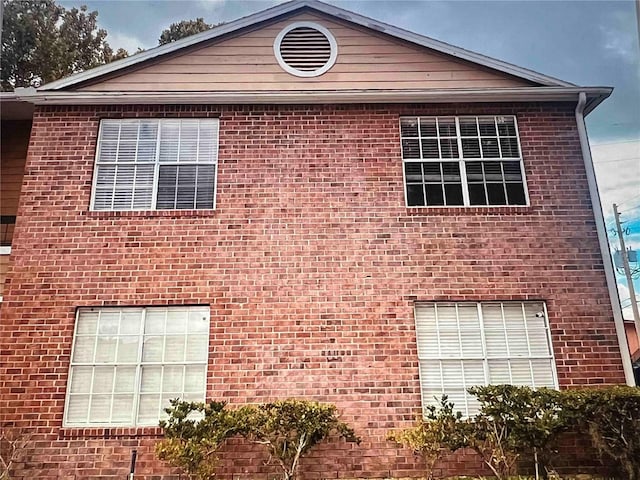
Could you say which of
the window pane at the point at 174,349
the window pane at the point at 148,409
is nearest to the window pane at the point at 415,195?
the window pane at the point at 174,349

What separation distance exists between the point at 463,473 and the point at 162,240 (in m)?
5.49

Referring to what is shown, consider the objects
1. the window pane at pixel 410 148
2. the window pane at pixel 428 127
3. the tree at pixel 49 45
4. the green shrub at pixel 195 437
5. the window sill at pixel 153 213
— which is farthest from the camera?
the tree at pixel 49 45

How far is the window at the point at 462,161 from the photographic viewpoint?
898 cm

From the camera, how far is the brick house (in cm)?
784

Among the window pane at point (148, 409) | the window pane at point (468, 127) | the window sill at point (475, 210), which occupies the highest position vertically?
the window pane at point (468, 127)

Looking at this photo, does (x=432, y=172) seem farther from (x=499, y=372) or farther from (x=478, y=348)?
(x=499, y=372)

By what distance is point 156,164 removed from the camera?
29.6 feet

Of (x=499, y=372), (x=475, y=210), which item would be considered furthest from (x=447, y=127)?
(x=499, y=372)

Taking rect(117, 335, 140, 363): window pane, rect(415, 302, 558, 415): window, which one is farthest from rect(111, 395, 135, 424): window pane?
rect(415, 302, 558, 415): window

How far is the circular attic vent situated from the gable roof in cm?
33

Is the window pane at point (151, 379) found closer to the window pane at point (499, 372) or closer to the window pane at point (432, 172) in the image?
the window pane at point (499, 372)

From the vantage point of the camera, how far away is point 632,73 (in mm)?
8109

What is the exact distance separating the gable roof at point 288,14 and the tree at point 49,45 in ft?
15.6

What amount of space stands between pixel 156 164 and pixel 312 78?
2.97 meters
